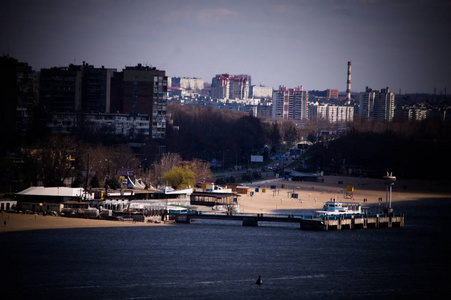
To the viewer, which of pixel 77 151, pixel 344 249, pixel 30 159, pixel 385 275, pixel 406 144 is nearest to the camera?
pixel 385 275

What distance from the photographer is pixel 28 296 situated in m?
29.5

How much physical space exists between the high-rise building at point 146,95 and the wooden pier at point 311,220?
2004 inches

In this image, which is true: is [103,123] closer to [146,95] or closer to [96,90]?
[146,95]

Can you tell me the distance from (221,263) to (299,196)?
32.9m

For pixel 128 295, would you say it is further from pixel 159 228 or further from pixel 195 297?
pixel 159 228

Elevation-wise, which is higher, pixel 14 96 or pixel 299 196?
pixel 14 96

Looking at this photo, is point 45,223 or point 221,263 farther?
point 45,223

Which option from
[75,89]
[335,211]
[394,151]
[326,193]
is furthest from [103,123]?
[335,211]

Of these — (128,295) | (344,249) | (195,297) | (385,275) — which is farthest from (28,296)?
(344,249)

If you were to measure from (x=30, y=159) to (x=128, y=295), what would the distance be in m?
32.8

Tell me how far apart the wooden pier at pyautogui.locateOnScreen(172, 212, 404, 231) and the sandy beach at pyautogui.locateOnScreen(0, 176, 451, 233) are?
2673 millimetres

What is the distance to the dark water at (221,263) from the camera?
Result: 31.7 metres

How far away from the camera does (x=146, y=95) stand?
102250mm

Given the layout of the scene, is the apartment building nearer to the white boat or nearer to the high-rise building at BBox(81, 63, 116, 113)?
the high-rise building at BBox(81, 63, 116, 113)
